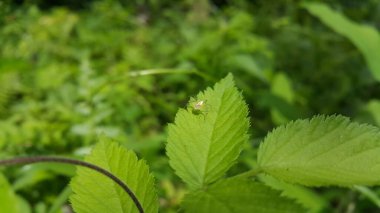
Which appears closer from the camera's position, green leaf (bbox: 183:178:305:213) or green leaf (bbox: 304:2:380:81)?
green leaf (bbox: 183:178:305:213)

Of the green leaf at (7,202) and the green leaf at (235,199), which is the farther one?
the green leaf at (7,202)

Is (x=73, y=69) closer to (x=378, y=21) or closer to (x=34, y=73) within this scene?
(x=34, y=73)

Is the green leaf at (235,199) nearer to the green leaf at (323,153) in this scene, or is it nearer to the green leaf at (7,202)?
the green leaf at (323,153)

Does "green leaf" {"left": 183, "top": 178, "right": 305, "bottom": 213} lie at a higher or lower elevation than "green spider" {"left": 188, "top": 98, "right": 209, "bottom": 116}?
lower

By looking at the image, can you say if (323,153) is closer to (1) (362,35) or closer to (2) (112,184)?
(2) (112,184)

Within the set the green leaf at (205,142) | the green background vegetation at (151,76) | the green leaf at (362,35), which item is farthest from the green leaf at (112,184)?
the green leaf at (362,35)

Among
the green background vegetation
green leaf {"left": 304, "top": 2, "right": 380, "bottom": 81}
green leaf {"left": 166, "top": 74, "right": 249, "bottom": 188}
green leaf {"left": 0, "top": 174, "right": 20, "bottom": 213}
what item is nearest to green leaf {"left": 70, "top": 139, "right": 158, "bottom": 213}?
green leaf {"left": 166, "top": 74, "right": 249, "bottom": 188}

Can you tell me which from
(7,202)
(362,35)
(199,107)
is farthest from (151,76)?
(199,107)

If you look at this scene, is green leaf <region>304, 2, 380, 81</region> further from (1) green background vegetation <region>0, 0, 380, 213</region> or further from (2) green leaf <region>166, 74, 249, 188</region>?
(2) green leaf <region>166, 74, 249, 188</region>
